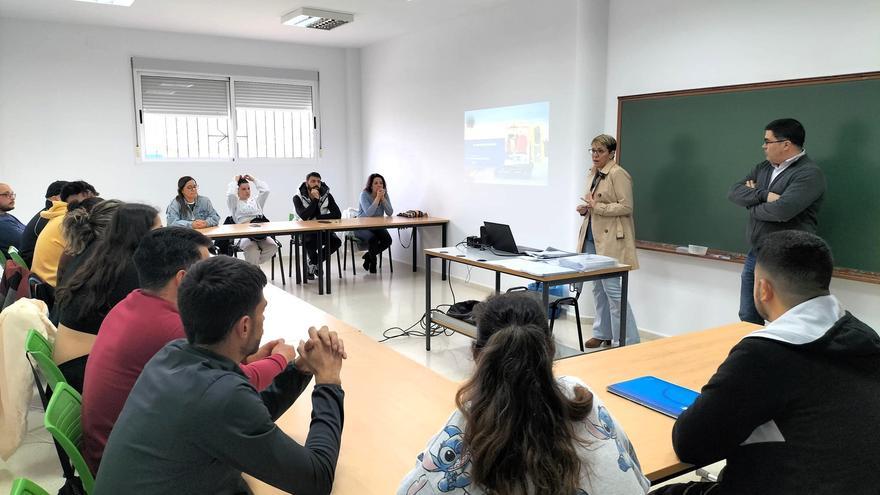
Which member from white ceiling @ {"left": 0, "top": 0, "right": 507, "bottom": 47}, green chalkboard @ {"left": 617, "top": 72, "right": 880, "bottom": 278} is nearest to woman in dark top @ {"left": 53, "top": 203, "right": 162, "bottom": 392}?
green chalkboard @ {"left": 617, "top": 72, "right": 880, "bottom": 278}

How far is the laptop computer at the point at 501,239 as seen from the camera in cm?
431

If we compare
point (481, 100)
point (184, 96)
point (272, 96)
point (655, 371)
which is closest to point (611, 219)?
point (655, 371)

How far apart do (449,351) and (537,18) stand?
127 inches

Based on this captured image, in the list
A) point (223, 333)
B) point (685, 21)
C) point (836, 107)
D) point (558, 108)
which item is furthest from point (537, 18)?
point (223, 333)

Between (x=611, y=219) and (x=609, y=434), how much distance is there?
11.3ft

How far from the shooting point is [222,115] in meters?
7.89

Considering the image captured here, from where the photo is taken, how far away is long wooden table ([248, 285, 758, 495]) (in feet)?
4.83

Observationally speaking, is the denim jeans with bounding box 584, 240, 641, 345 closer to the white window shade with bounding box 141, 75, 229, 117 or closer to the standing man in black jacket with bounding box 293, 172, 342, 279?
the standing man in black jacket with bounding box 293, 172, 342, 279

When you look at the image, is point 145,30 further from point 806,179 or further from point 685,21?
point 806,179

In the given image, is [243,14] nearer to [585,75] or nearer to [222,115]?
[222,115]

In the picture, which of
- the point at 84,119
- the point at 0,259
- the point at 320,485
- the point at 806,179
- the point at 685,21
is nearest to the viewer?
the point at 320,485

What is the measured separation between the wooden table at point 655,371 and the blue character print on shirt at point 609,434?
40cm

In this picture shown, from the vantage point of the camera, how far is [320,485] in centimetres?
125

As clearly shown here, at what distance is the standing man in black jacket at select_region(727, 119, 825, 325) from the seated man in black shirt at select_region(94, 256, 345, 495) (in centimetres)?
307
